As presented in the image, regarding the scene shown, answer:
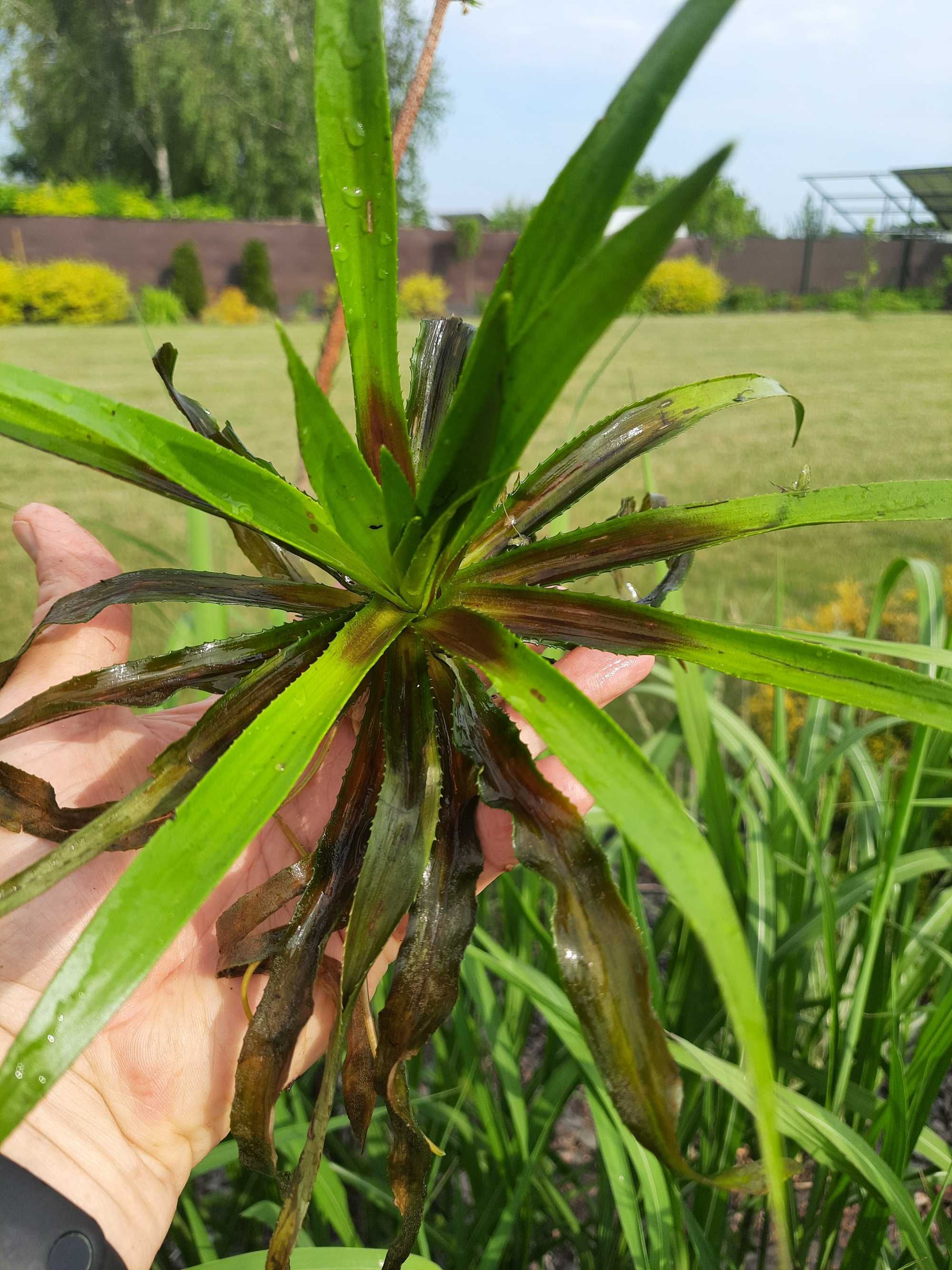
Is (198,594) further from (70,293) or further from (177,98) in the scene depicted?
(177,98)

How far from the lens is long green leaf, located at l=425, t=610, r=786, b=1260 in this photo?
1.08ft

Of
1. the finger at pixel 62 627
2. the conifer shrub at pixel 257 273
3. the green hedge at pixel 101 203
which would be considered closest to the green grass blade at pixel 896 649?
the finger at pixel 62 627

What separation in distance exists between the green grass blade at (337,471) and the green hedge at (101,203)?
18.0 meters

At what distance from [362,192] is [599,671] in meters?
0.43

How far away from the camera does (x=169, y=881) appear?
1.26ft

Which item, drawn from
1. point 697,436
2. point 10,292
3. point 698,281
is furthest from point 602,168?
point 10,292

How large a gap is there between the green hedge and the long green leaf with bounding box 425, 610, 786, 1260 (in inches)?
715

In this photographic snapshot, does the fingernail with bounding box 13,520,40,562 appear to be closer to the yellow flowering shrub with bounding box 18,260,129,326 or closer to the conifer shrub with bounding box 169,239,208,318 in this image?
the yellow flowering shrub with bounding box 18,260,129,326

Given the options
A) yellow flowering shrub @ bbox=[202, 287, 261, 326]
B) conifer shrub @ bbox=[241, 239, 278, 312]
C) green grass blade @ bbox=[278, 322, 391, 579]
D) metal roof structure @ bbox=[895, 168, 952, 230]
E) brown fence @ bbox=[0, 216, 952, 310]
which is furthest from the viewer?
conifer shrub @ bbox=[241, 239, 278, 312]

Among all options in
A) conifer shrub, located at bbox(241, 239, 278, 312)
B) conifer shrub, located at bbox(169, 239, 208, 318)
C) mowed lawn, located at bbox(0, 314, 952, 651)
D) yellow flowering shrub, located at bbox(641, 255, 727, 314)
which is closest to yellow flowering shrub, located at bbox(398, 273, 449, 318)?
yellow flowering shrub, located at bbox(641, 255, 727, 314)

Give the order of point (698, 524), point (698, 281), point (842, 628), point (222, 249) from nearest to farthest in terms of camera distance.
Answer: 1. point (698, 524)
2. point (842, 628)
3. point (698, 281)
4. point (222, 249)

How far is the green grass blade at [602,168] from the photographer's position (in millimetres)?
353

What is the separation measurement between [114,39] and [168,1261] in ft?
82.7

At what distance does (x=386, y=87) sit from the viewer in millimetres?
507
